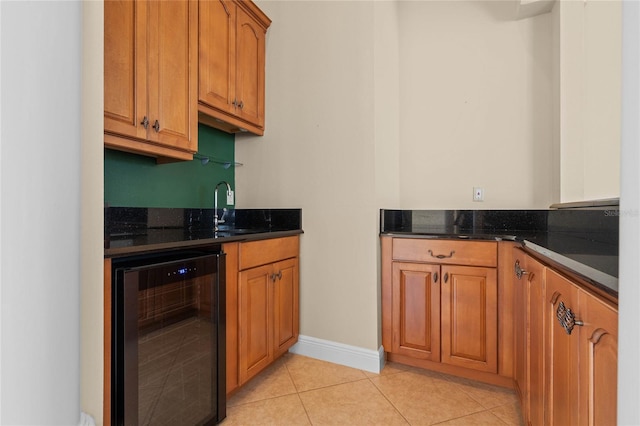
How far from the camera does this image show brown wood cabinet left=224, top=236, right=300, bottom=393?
1.58 meters

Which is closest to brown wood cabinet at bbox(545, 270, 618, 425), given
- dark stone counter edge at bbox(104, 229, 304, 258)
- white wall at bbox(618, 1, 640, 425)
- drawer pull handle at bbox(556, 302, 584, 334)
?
drawer pull handle at bbox(556, 302, 584, 334)

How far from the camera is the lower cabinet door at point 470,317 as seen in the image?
1.79 metres

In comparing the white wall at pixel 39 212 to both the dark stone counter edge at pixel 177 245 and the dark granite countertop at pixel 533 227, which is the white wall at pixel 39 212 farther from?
the dark granite countertop at pixel 533 227

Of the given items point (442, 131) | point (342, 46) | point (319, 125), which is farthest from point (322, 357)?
point (342, 46)

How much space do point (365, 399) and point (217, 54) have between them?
7.05ft

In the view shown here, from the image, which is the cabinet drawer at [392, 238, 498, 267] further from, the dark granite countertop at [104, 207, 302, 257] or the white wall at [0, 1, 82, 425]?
the white wall at [0, 1, 82, 425]

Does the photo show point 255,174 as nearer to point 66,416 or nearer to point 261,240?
point 261,240

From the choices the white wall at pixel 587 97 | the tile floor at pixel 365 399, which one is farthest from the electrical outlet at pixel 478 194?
the tile floor at pixel 365 399

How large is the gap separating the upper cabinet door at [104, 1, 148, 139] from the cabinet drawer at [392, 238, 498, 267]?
5.17 feet

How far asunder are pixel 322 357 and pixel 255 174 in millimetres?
1396

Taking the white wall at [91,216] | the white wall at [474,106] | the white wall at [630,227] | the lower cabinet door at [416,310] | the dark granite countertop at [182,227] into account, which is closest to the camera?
the white wall at [630,227]

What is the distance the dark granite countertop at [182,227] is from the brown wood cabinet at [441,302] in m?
0.74

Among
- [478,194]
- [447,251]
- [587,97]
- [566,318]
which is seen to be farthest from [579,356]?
[587,97]

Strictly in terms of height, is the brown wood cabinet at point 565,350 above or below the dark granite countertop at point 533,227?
below
